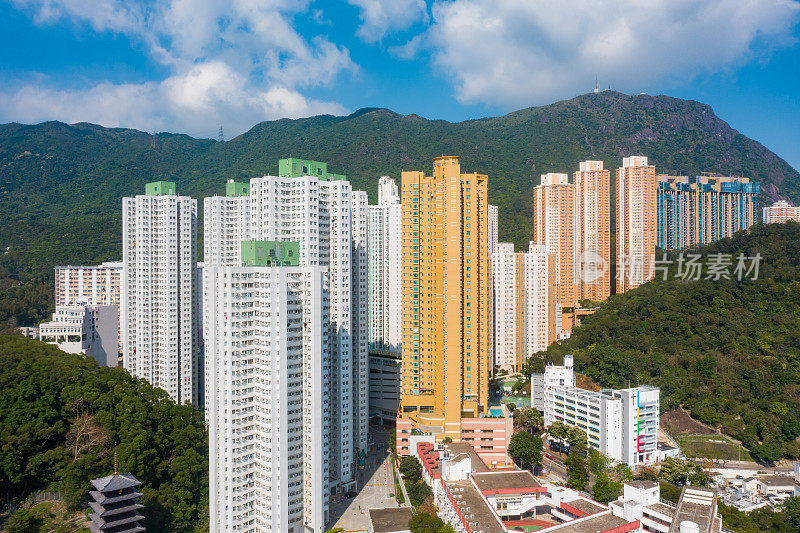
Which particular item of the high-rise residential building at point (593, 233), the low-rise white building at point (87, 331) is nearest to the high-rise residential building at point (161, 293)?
the low-rise white building at point (87, 331)

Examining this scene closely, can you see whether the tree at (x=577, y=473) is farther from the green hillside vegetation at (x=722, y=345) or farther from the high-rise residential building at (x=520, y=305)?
the high-rise residential building at (x=520, y=305)

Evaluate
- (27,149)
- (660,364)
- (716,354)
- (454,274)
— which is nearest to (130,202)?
(454,274)

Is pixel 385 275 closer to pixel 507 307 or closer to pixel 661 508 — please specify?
pixel 507 307

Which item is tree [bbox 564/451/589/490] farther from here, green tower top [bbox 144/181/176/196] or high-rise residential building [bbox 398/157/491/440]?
green tower top [bbox 144/181/176/196]

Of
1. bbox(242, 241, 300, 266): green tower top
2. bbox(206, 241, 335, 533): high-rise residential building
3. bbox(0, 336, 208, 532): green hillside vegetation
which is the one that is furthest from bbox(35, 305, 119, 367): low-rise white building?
bbox(242, 241, 300, 266): green tower top

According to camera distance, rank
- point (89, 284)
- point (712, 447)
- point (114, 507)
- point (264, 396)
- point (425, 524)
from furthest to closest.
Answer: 1. point (89, 284)
2. point (712, 447)
3. point (425, 524)
4. point (264, 396)
5. point (114, 507)

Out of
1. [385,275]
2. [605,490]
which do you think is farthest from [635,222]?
[605,490]
